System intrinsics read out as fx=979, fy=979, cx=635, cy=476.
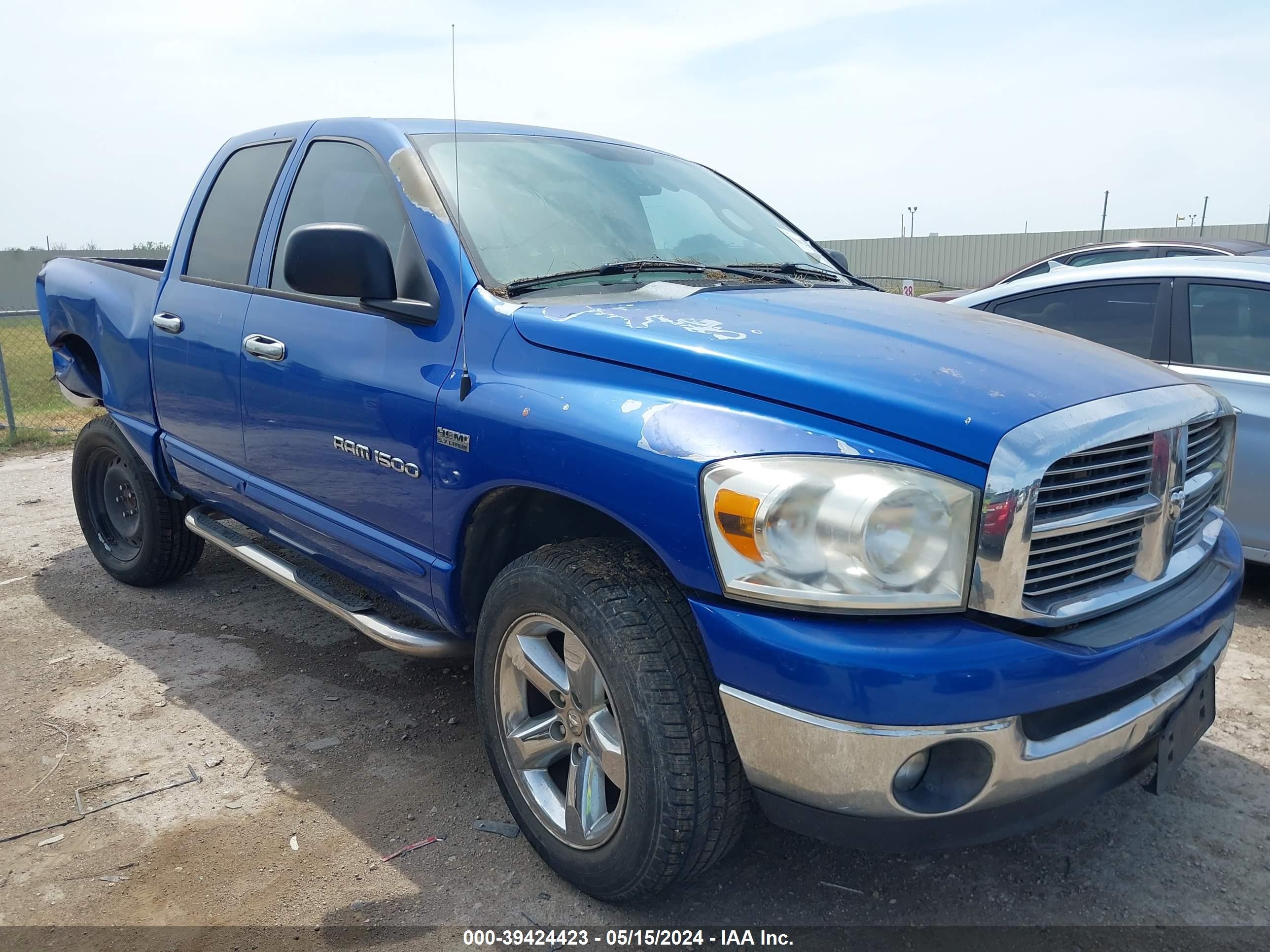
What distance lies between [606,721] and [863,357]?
1002mm

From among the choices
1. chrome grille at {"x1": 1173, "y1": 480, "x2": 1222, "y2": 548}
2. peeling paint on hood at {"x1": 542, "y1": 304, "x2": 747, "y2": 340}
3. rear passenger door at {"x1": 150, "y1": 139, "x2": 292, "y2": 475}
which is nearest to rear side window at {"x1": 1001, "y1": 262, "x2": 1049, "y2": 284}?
chrome grille at {"x1": 1173, "y1": 480, "x2": 1222, "y2": 548}

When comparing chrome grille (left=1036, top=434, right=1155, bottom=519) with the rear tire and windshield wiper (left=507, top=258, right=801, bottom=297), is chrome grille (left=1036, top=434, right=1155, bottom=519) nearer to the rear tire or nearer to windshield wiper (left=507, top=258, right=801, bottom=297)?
windshield wiper (left=507, top=258, right=801, bottom=297)

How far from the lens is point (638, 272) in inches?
111

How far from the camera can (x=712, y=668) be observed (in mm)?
1976

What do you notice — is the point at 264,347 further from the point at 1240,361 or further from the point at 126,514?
the point at 1240,361

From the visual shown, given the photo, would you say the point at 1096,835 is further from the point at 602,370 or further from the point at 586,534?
the point at 602,370

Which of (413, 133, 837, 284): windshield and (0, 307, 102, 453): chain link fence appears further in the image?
(0, 307, 102, 453): chain link fence

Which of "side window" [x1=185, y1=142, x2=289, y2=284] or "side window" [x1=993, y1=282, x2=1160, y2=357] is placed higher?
"side window" [x1=185, y1=142, x2=289, y2=284]

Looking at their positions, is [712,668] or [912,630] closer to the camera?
[912,630]

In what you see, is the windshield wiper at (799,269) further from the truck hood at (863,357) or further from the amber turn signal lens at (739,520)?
the amber turn signal lens at (739,520)

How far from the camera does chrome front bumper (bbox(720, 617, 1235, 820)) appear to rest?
5.93 ft

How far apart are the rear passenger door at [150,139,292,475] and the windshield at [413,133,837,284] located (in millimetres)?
1004

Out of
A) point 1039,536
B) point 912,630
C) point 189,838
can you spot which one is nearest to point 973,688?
point 912,630

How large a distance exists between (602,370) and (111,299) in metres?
3.05
